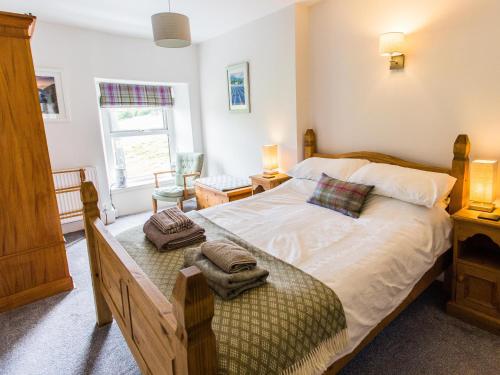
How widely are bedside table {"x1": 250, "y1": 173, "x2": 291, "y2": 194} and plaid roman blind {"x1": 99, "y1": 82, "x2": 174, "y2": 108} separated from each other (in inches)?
86.6

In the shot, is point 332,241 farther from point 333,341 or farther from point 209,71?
point 209,71

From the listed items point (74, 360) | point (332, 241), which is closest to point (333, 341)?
point (332, 241)

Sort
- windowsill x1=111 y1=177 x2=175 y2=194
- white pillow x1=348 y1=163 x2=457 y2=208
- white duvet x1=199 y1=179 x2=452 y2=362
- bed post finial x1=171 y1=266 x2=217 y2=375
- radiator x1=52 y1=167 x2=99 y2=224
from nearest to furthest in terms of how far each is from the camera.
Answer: bed post finial x1=171 y1=266 x2=217 y2=375
white duvet x1=199 y1=179 x2=452 y2=362
white pillow x1=348 y1=163 x2=457 y2=208
radiator x1=52 y1=167 x2=99 y2=224
windowsill x1=111 y1=177 x2=175 y2=194

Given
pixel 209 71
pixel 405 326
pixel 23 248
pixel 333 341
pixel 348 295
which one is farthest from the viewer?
pixel 209 71

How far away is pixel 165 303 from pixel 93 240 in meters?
1.23

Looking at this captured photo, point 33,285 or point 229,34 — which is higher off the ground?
point 229,34

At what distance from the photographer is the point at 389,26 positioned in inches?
102

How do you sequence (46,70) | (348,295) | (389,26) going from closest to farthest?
1. (348,295)
2. (389,26)
3. (46,70)

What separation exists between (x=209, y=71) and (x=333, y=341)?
4041 millimetres

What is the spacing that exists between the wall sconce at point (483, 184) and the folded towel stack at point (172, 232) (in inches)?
71.2

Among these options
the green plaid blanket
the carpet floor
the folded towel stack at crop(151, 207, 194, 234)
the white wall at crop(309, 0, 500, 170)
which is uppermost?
the white wall at crop(309, 0, 500, 170)

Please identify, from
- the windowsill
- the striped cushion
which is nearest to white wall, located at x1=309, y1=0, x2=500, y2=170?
the striped cushion

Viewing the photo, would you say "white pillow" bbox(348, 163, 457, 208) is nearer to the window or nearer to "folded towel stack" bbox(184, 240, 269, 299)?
"folded towel stack" bbox(184, 240, 269, 299)

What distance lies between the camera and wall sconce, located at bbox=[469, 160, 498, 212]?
2.03 meters
